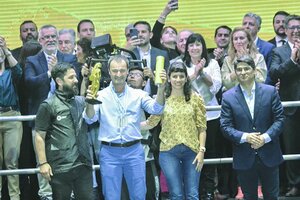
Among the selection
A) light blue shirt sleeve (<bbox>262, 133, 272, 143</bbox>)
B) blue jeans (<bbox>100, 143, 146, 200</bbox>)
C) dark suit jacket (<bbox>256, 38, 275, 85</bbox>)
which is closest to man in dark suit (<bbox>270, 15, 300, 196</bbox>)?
dark suit jacket (<bbox>256, 38, 275, 85</bbox>)

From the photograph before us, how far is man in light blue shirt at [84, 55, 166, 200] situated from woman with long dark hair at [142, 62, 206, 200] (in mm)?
384

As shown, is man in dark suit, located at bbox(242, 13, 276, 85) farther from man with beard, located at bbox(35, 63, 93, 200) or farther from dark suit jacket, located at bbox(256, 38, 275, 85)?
man with beard, located at bbox(35, 63, 93, 200)

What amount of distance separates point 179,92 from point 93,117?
109cm

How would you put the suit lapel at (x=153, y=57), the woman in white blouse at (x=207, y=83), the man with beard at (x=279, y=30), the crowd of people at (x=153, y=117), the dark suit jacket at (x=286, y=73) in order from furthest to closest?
the man with beard at (x=279, y=30) → the suit lapel at (x=153, y=57) → the woman in white blouse at (x=207, y=83) → the dark suit jacket at (x=286, y=73) → the crowd of people at (x=153, y=117)

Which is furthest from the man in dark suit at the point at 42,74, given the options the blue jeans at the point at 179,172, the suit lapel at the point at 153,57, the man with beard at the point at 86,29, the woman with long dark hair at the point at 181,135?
the blue jeans at the point at 179,172

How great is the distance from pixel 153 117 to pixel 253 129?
1.11 metres

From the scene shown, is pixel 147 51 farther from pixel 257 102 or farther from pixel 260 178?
pixel 260 178

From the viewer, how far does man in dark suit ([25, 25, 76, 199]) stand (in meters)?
9.62

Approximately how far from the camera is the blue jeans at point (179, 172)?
340 inches

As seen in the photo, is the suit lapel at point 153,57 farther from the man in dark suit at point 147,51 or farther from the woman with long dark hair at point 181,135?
the woman with long dark hair at point 181,135

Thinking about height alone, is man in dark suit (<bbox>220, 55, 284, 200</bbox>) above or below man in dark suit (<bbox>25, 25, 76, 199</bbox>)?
below

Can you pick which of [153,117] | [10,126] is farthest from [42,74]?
[153,117]

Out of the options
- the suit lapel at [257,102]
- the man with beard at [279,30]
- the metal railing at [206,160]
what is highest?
the man with beard at [279,30]

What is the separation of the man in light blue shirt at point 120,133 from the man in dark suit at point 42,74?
55.4 inches
